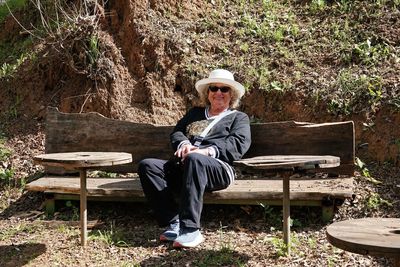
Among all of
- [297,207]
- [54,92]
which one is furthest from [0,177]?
[297,207]

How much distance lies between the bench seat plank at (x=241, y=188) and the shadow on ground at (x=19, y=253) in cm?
81

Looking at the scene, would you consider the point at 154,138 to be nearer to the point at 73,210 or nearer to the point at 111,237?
the point at 73,210

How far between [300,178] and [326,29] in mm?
2761

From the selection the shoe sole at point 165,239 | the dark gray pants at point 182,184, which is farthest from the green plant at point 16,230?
the shoe sole at point 165,239

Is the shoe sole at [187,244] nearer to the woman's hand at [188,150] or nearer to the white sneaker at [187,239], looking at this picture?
the white sneaker at [187,239]

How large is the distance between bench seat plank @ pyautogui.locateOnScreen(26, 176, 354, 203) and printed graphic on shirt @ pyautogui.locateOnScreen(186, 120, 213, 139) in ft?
2.13

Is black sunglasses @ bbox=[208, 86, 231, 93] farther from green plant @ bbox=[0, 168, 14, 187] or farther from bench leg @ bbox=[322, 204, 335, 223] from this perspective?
green plant @ bbox=[0, 168, 14, 187]

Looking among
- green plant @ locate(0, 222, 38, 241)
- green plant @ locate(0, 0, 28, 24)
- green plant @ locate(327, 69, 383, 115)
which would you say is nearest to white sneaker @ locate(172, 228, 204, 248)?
green plant @ locate(0, 222, 38, 241)

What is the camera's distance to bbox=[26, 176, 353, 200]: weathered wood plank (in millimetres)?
5441

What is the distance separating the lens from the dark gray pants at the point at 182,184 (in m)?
4.97

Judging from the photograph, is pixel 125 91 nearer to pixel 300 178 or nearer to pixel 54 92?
pixel 54 92

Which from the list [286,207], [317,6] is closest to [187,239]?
[286,207]

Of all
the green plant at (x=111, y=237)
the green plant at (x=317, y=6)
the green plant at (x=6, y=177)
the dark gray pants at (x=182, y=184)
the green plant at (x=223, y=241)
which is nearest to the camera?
the dark gray pants at (x=182, y=184)

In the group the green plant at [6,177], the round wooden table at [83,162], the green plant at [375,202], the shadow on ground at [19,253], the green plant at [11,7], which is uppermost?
the green plant at [11,7]
